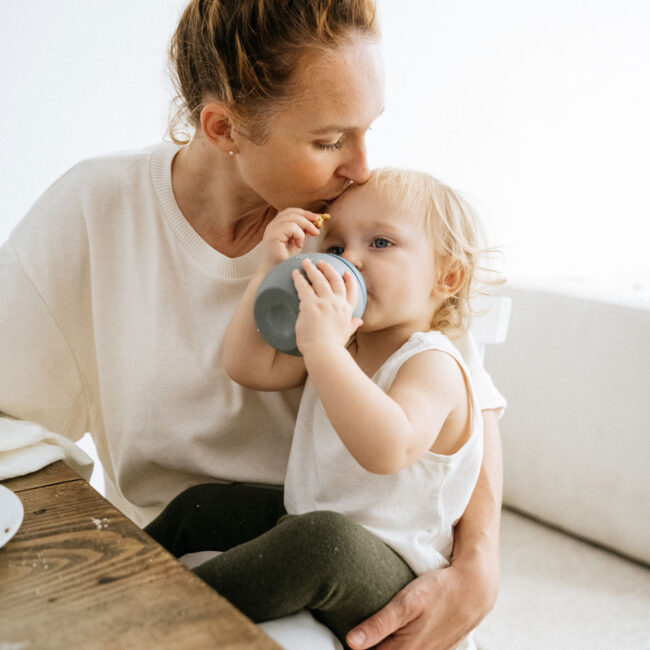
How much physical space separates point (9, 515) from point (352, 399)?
39cm

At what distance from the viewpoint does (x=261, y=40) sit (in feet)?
3.21

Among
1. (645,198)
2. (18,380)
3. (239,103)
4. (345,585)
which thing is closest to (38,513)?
(345,585)

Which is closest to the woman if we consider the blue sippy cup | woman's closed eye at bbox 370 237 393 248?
woman's closed eye at bbox 370 237 393 248

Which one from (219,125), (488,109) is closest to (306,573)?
→ (219,125)

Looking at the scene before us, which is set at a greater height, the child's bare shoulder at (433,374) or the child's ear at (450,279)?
the child's ear at (450,279)

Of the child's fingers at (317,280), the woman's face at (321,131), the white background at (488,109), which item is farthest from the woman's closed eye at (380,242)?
the white background at (488,109)

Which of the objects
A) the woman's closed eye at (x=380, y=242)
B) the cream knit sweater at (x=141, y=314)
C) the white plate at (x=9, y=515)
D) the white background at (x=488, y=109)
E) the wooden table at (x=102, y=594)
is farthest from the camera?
the white background at (x=488, y=109)

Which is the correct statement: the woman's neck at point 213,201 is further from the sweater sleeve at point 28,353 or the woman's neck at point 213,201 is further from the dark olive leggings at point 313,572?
the dark olive leggings at point 313,572

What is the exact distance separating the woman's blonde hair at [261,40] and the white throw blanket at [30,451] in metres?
0.53

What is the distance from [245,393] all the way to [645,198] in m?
2.34

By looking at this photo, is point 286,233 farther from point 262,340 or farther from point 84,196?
point 84,196

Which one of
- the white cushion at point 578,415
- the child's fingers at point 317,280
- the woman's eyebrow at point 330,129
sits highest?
the woman's eyebrow at point 330,129

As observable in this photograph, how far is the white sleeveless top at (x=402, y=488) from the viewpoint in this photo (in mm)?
966

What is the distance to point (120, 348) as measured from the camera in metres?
1.20
